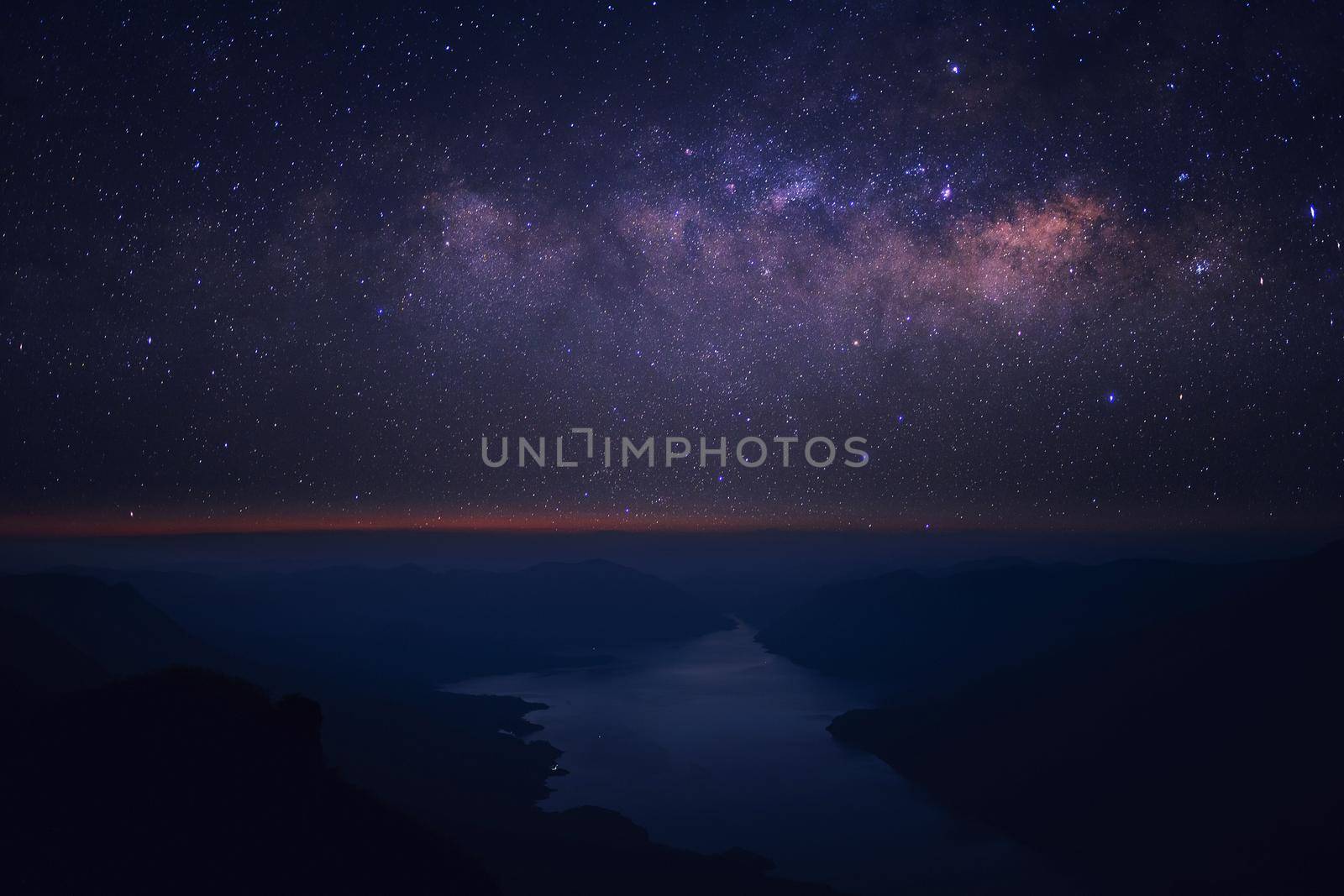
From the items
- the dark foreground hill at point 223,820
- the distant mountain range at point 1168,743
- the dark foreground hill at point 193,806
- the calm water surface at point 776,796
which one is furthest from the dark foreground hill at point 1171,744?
the dark foreground hill at point 193,806

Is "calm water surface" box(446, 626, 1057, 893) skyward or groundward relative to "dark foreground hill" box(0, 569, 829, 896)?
groundward

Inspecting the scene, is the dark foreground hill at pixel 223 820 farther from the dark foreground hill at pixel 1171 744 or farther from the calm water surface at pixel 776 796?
the dark foreground hill at pixel 1171 744

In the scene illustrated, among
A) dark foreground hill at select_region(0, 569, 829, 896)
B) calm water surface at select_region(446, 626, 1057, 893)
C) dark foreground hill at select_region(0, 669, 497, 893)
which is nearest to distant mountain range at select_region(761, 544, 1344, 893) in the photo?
calm water surface at select_region(446, 626, 1057, 893)

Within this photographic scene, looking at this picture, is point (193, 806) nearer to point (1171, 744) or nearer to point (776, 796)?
point (776, 796)

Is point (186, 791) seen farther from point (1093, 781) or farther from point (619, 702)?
point (619, 702)

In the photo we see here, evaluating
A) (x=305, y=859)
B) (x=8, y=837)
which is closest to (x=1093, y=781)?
(x=305, y=859)

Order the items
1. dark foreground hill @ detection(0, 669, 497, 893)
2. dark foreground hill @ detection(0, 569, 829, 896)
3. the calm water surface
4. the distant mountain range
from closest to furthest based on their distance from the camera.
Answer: dark foreground hill @ detection(0, 669, 497, 893)
dark foreground hill @ detection(0, 569, 829, 896)
the calm water surface
the distant mountain range

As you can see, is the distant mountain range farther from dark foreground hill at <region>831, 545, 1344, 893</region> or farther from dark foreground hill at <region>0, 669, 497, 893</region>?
dark foreground hill at <region>0, 669, 497, 893</region>
